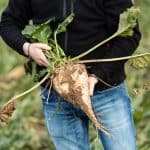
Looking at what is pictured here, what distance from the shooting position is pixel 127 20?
4023 millimetres

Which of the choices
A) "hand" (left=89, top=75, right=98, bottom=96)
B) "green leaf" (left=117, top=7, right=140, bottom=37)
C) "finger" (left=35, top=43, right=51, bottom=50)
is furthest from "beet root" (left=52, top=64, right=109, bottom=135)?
"green leaf" (left=117, top=7, right=140, bottom=37)

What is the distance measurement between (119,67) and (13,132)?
215cm

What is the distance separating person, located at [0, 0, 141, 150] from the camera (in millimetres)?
4051

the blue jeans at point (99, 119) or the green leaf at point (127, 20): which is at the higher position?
the green leaf at point (127, 20)

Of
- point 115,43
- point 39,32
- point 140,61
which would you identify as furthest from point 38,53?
point 140,61

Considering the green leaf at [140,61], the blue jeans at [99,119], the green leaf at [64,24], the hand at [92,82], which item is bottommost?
the blue jeans at [99,119]

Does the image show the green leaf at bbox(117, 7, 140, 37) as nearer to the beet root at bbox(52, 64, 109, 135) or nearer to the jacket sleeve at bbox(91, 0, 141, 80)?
the jacket sleeve at bbox(91, 0, 141, 80)

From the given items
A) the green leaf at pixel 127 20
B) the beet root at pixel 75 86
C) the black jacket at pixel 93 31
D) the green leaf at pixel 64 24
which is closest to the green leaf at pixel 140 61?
the black jacket at pixel 93 31

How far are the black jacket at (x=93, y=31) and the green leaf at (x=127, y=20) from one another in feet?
0.11

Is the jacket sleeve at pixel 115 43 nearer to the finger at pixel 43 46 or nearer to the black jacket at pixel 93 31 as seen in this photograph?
the black jacket at pixel 93 31

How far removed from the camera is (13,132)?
6094 mm

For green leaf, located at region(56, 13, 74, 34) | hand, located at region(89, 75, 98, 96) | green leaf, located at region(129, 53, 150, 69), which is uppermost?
green leaf, located at region(56, 13, 74, 34)

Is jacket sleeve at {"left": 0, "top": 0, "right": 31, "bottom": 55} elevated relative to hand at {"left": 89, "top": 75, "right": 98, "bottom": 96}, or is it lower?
elevated

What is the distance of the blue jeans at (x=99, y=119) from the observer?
4148 mm
